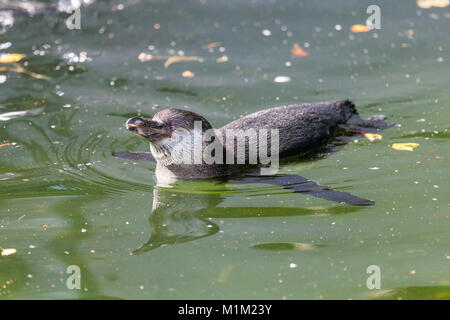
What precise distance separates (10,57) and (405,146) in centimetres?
559

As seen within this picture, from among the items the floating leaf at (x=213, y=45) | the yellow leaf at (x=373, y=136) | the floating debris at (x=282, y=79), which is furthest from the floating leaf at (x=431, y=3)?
the yellow leaf at (x=373, y=136)

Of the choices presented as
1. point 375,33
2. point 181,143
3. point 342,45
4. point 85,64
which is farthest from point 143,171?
point 375,33

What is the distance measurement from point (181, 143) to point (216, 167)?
1.38 feet

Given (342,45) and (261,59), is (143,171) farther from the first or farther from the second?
(342,45)

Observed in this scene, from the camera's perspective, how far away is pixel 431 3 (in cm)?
1040

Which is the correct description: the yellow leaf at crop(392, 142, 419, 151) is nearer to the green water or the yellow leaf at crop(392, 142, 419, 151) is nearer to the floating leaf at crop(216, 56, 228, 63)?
the green water

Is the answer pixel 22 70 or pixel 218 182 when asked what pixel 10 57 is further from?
pixel 218 182

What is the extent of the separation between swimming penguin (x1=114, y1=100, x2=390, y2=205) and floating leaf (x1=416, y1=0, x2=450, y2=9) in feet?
14.2

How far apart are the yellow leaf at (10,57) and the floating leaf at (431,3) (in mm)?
6267

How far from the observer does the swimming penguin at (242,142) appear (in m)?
5.73

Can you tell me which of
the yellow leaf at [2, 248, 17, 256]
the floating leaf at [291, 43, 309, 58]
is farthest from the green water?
the floating leaf at [291, 43, 309, 58]

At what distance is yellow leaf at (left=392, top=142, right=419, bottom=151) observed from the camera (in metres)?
6.57

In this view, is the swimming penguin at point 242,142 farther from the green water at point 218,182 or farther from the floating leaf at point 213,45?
the floating leaf at point 213,45

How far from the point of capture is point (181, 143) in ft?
19.2
